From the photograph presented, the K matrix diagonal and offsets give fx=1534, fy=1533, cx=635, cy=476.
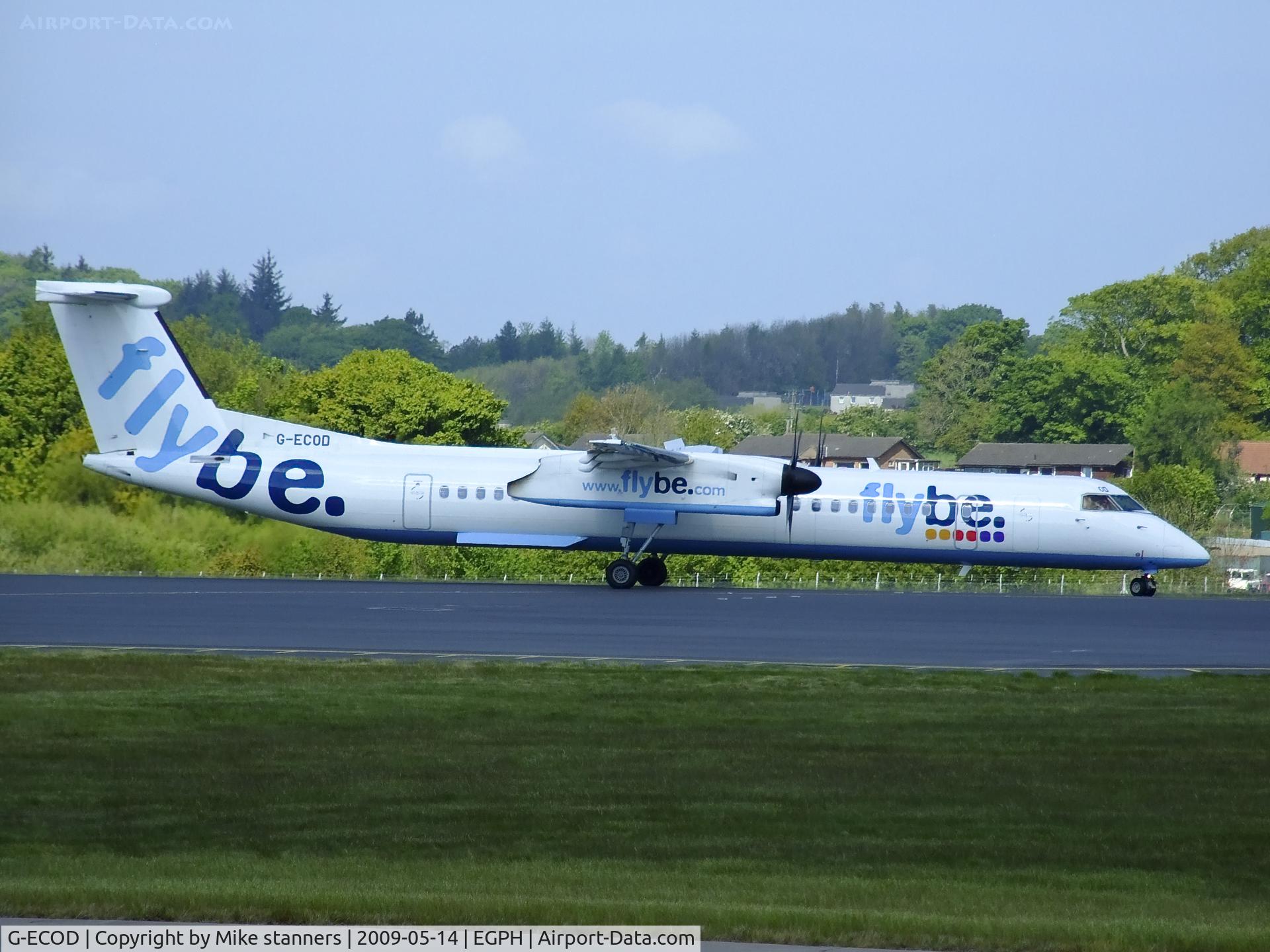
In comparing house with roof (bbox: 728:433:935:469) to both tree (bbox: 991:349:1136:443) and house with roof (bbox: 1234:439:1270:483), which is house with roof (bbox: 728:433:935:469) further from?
house with roof (bbox: 1234:439:1270:483)

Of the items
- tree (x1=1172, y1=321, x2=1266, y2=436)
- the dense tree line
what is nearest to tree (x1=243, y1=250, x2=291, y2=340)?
the dense tree line

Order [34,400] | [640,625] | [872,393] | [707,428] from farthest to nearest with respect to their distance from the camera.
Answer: [872,393], [707,428], [34,400], [640,625]

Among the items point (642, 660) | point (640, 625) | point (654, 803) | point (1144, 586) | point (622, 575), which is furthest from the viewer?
point (1144, 586)

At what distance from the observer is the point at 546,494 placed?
3161 centimetres

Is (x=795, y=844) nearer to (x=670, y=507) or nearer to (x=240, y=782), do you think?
(x=240, y=782)

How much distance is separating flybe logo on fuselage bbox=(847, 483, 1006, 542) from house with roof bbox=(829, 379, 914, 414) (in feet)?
381

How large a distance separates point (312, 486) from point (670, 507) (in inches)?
291

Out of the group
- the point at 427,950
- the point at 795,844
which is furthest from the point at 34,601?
the point at 427,950

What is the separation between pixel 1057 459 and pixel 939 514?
5986cm

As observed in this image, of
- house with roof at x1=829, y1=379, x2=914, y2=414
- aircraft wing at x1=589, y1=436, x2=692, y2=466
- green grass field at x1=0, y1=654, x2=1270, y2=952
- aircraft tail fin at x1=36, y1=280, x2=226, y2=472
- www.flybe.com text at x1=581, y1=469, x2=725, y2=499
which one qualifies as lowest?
green grass field at x1=0, y1=654, x2=1270, y2=952

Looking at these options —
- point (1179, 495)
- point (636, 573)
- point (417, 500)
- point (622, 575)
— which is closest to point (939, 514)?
point (636, 573)

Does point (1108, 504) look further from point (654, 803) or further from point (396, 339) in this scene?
point (396, 339)

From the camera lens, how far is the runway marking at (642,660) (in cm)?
1742

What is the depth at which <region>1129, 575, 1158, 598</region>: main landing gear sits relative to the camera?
32812 mm
